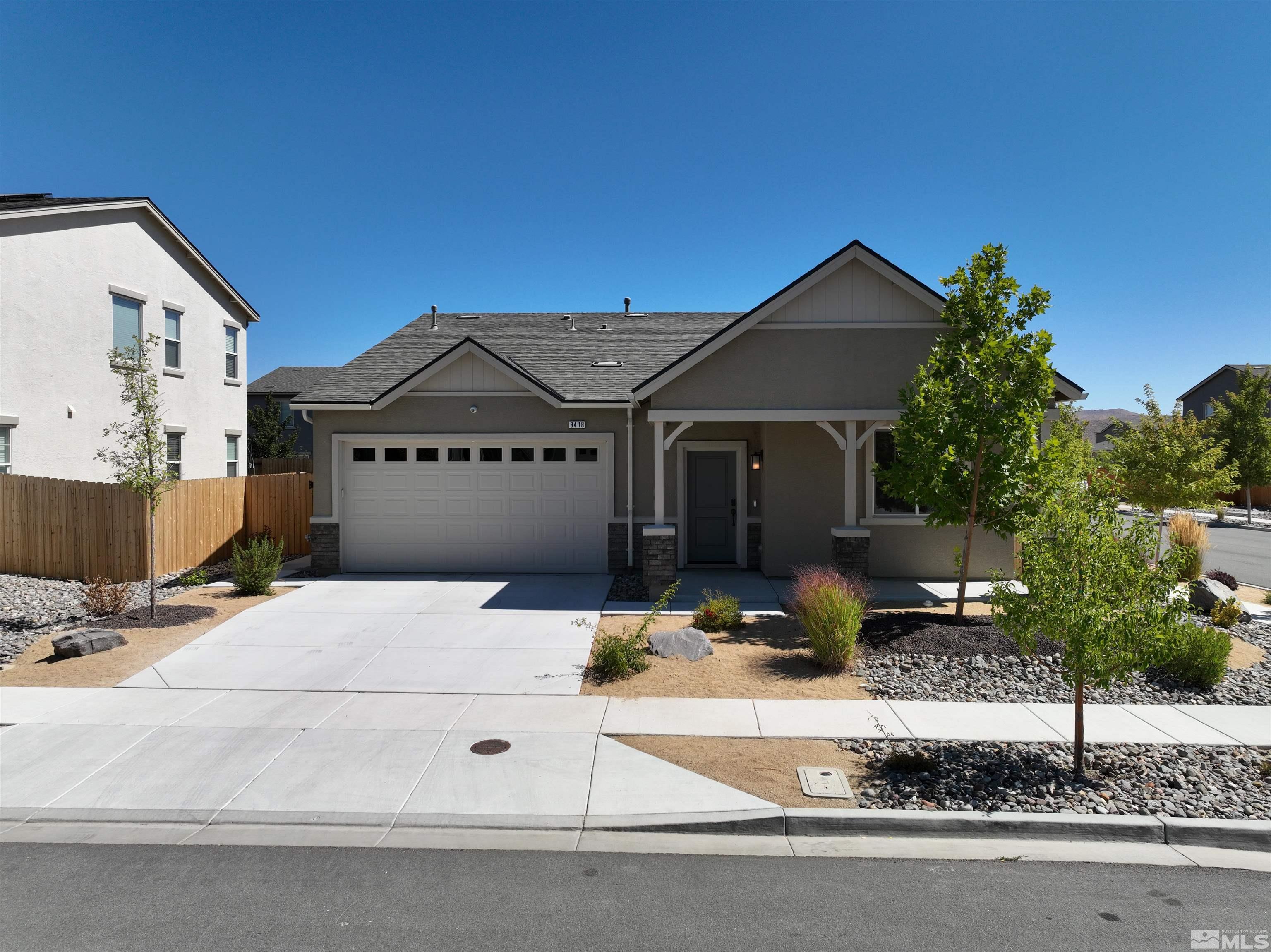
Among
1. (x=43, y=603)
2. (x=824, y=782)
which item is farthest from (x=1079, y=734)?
(x=43, y=603)

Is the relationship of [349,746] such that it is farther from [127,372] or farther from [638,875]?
[127,372]

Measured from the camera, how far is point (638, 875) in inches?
180

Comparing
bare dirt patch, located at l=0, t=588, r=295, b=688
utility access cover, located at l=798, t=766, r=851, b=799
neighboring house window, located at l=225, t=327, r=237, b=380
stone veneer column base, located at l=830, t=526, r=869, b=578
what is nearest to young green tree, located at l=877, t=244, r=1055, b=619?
stone veneer column base, located at l=830, t=526, r=869, b=578

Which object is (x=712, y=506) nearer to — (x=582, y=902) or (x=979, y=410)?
(x=979, y=410)

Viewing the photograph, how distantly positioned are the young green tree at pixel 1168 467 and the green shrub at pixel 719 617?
7.30 meters

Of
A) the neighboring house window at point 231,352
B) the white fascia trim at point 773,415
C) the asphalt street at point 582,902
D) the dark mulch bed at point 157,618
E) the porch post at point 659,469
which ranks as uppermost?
the neighboring house window at point 231,352

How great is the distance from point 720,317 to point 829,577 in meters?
11.1

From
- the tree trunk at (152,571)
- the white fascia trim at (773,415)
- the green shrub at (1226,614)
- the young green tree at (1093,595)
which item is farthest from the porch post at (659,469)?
the green shrub at (1226,614)

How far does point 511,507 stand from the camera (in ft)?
46.8

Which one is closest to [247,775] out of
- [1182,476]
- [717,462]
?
[717,462]

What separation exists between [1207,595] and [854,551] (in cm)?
542

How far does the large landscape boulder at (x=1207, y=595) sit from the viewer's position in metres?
11.2

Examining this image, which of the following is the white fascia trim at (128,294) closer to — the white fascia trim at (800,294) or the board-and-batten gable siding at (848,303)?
the white fascia trim at (800,294)

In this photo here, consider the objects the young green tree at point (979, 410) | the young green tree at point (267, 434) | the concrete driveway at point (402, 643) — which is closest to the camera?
the concrete driveway at point (402, 643)
